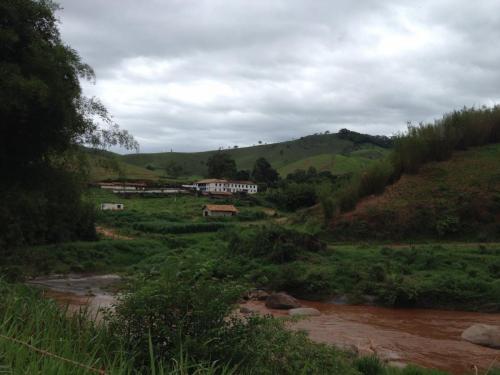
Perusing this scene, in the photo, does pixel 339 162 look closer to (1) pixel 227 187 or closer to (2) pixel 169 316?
(1) pixel 227 187

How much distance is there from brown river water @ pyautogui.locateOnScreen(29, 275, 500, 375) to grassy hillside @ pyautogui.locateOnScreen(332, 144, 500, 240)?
10489 mm

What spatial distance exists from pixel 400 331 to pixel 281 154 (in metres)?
119

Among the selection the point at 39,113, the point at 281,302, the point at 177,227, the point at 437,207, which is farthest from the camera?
the point at 177,227

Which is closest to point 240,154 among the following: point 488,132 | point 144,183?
point 144,183

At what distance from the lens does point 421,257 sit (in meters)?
21.9

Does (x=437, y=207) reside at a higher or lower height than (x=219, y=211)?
higher

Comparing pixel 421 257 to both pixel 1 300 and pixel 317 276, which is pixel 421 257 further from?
pixel 1 300

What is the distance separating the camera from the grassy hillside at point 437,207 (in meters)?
27.4

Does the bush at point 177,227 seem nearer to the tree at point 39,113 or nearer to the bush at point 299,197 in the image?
the bush at point 299,197

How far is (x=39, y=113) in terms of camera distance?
12477 mm

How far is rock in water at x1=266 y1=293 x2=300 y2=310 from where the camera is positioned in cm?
1830

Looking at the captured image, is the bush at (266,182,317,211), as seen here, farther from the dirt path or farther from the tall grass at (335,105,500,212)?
the dirt path

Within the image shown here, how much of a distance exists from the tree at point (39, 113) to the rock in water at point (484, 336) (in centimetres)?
1167

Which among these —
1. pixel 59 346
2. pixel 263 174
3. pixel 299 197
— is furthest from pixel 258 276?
pixel 263 174
